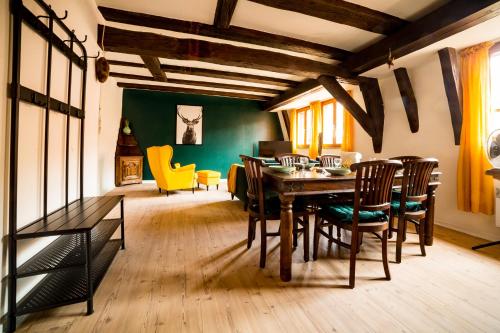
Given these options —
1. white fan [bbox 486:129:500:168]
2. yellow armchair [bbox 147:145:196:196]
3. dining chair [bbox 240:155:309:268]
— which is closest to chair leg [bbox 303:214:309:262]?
dining chair [bbox 240:155:309:268]

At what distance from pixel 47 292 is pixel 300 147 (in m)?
6.52

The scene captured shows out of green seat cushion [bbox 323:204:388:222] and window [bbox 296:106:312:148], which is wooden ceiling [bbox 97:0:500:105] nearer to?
green seat cushion [bbox 323:204:388:222]

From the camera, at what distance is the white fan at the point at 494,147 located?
2.24m

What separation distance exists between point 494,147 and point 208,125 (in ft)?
20.3

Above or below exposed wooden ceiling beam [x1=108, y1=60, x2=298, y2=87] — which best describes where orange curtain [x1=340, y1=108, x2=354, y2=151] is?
below

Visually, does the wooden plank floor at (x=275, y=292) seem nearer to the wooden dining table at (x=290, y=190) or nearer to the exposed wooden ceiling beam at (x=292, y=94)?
the wooden dining table at (x=290, y=190)

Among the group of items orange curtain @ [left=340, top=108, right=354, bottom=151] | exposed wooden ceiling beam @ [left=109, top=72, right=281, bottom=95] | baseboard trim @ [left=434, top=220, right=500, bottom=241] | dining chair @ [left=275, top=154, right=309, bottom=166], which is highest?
exposed wooden ceiling beam @ [left=109, top=72, right=281, bottom=95]

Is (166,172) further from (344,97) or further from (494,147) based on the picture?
(494,147)

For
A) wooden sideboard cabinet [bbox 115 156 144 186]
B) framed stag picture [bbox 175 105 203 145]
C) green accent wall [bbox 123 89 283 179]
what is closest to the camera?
wooden sideboard cabinet [bbox 115 156 144 186]

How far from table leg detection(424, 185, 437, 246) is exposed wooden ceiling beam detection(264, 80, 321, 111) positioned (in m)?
2.83

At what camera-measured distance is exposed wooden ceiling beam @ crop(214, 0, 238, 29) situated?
2.42 m

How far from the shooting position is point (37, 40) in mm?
1500

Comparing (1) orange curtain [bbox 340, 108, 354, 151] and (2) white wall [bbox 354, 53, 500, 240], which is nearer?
(2) white wall [bbox 354, 53, 500, 240]

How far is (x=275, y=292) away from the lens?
5.42ft
